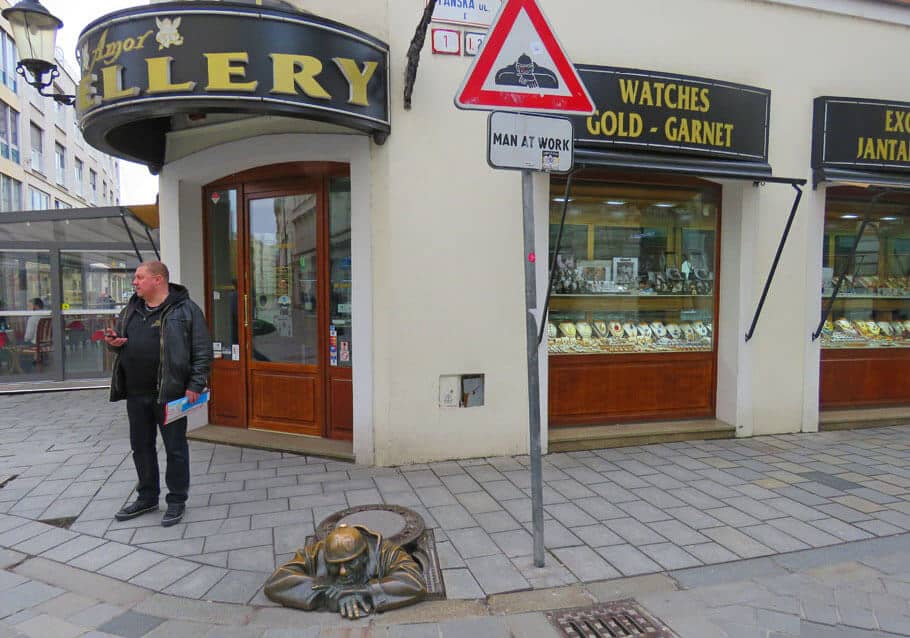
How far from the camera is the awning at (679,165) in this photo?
4.97 m

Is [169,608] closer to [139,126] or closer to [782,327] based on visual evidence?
[139,126]

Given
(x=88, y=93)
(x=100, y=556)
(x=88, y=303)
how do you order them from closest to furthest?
(x=100, y=556)
(x=88, y=93)
(x=88, y=303)

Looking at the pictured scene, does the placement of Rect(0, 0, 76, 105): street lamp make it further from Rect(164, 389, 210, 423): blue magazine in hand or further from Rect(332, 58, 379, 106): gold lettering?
Rect(164, 389, 210, 423): blue magazine in hand

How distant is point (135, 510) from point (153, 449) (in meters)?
0.43

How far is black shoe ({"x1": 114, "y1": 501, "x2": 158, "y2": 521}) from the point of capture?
3.83 m

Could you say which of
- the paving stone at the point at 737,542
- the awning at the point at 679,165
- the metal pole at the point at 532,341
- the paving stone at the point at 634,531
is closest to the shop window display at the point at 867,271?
the awning at the point at 679,165

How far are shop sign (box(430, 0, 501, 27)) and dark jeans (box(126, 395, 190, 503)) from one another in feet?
12.9

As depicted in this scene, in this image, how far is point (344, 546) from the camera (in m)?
2.80

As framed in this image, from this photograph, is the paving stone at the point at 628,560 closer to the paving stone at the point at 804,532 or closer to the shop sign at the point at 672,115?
the paving stone at the point at 804,532

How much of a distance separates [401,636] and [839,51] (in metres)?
7.15

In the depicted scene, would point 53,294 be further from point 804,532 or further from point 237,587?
point 804,532

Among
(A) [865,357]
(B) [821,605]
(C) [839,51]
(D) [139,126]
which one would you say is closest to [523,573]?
(B) [821,605]

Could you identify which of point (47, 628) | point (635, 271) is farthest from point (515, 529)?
point (635, 271)

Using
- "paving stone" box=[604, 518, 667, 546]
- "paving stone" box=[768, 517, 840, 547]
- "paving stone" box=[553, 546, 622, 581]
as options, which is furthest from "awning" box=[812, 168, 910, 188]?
"paving stone" box=[553, 546, 622, 581]
